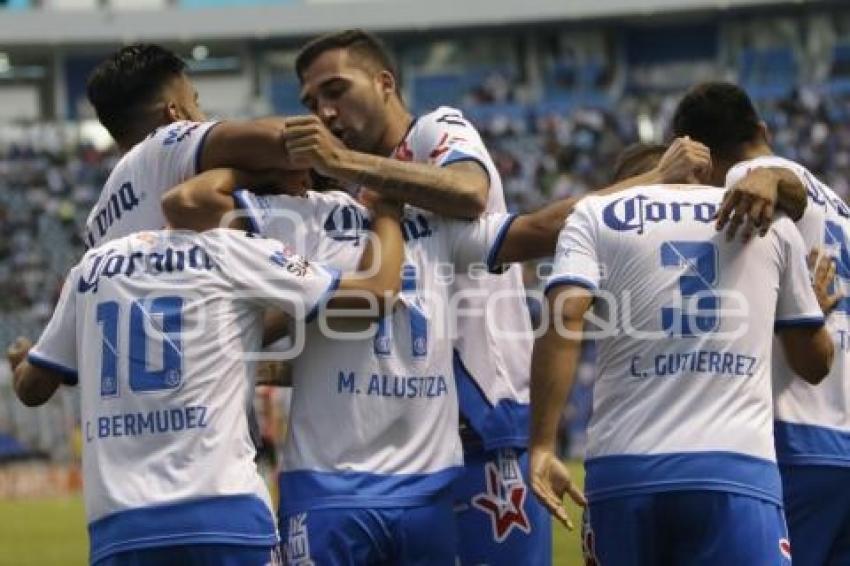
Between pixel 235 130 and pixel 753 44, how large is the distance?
153 feet

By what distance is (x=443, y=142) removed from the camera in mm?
6254

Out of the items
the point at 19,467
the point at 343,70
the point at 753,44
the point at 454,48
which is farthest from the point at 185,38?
the point at 343,70

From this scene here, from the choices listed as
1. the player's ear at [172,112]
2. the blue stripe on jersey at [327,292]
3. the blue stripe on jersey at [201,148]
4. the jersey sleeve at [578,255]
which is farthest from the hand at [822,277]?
the player's ear at [172,112]

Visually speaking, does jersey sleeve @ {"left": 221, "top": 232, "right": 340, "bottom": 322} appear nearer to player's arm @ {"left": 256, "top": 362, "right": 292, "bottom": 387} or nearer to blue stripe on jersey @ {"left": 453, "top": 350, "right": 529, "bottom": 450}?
player's arm @ {"left": 256, "top": 362, "right": 292, "bottom": 387}

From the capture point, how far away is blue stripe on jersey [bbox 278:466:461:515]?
5770 millimetres

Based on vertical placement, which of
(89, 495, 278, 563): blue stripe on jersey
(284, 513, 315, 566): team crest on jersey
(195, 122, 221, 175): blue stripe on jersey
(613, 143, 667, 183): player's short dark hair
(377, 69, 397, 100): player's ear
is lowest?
(284, 513, 315, 566): team crest on jersey

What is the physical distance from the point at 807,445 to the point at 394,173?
6.56 ft

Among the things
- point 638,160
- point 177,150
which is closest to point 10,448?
point 638,160

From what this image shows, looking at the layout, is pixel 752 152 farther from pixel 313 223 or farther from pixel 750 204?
pixel 313 223

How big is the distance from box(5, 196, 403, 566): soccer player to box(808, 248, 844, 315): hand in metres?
1.79

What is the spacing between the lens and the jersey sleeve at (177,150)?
5.96m

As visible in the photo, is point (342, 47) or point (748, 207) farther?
point (342, 47)

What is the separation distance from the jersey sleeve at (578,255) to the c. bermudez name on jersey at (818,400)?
1.10 metres

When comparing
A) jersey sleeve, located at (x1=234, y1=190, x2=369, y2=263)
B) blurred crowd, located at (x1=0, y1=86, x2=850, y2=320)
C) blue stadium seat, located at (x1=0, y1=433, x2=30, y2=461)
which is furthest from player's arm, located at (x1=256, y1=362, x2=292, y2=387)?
blurred crowd, located at (x1=0, y1=86, x2=850, y2=320)
